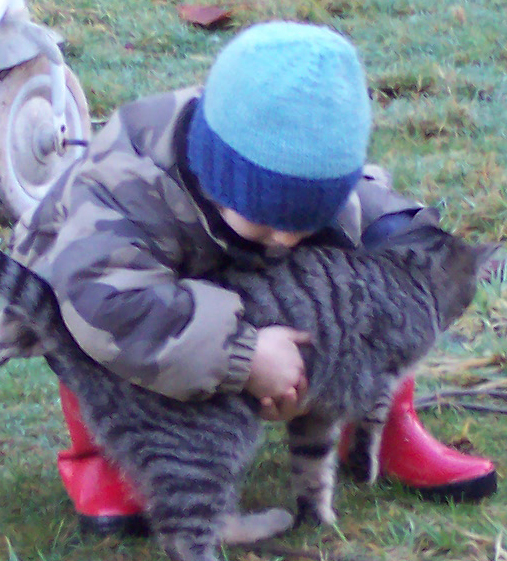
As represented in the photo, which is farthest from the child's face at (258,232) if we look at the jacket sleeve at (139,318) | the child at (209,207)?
the jacket sleeve at (139,318)

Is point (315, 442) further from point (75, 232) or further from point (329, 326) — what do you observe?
point (75, 232)

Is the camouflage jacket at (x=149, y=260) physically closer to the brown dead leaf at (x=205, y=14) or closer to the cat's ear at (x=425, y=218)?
the cat's ear at (x=425, y=218)

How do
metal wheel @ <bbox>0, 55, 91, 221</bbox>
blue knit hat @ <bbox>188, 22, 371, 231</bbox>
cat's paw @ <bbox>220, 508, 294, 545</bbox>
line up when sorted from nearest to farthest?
1. blue knit hat @ <bbox>188, 22, 371, 231</bbox>
2. cat's paw @ <bbox>220, 508, 294, 545</bbox>
3. metal wheel @ <bbox>0, 55, 91, 221</bbox>

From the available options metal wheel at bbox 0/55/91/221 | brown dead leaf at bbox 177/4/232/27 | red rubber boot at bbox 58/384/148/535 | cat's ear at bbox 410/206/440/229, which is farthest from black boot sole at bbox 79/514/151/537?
brown dead leaf at bbox 177/4/232/27

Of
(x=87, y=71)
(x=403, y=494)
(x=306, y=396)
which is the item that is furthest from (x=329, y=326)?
(x=87, y=71)

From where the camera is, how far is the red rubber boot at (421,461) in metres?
1.89

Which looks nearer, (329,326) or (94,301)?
(94,301)

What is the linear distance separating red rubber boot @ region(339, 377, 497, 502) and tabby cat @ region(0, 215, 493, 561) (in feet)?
0.58

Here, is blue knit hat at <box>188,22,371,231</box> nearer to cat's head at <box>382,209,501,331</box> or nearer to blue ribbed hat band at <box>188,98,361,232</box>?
blue ribbed hat band at <box>188,98,361,232</box>

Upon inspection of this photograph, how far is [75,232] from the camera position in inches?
58.3

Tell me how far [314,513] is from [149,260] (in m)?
0.66

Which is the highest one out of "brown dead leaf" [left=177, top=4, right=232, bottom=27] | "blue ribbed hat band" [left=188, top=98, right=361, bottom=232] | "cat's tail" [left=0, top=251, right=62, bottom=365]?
"blue ribbed hat band" [left=188, top=98, right=361, bottom=232]

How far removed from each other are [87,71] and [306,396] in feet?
8.99

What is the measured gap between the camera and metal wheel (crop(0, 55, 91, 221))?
9.91 ft
